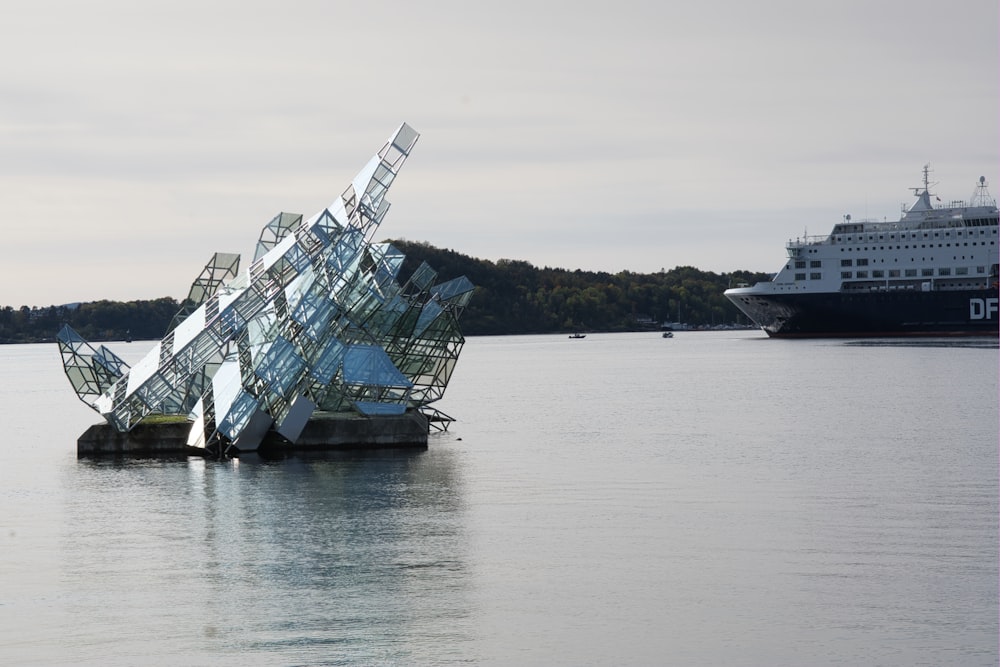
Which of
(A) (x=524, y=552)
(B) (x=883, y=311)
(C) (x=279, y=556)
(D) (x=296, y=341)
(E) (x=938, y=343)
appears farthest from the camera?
(B) (x=883, y=311)

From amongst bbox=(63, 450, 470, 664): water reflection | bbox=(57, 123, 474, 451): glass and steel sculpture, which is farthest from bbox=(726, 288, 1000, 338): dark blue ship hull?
bbox=(63, 450, 470, 664): water reflection

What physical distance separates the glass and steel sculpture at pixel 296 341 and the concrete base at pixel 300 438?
1.84 ft

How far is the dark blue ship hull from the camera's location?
5723 inches

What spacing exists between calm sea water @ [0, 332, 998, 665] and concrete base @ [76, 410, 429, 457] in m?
1.59

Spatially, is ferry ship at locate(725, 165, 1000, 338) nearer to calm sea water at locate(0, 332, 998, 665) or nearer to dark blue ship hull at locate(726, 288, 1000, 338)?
dark blue ship hull at locate(726, 288, 1000, 338)

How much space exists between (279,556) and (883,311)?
13167 centimetres

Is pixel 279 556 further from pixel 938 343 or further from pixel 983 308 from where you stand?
pixel 983 308

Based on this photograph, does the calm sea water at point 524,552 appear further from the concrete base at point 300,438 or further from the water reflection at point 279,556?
the concrete base at point 300,438

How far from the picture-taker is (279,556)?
25.4 m

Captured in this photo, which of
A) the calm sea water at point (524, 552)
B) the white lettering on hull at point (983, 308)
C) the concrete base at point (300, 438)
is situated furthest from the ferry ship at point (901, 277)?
the concrete base at point (300, 438)

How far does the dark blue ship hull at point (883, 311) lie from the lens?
477 ft

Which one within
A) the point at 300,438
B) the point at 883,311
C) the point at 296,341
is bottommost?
the point at 300,438

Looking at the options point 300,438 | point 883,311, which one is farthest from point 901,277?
point 300,438

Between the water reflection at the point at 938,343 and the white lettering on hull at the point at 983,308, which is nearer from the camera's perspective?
the water reflection at the point at 938,343
